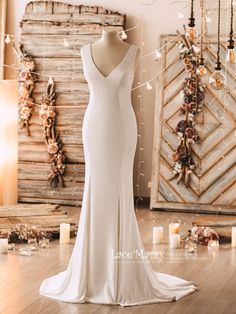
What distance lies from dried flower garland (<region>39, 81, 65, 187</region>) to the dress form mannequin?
360cm

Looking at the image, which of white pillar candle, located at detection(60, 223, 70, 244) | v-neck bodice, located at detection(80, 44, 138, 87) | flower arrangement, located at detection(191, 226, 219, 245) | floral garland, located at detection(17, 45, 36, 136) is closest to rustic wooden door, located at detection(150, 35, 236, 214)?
floral garland, located at detection(17, 45, 36, 136)

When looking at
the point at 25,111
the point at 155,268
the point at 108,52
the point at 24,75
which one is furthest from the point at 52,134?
the point at 108,52

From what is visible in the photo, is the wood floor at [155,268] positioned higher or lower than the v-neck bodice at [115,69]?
lower

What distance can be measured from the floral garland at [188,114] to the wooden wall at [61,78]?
831mm

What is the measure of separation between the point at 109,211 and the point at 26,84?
3.99m

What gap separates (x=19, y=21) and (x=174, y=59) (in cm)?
185

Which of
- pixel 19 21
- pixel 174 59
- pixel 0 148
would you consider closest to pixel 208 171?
pixel 174 59

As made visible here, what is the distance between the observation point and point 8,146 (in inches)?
303

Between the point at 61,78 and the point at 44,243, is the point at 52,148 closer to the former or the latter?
the point at 61,78

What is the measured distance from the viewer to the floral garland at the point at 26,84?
26.9 ft

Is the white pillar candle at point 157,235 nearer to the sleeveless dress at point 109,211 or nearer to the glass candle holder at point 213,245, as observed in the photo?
the glass candle holder at point 213,245

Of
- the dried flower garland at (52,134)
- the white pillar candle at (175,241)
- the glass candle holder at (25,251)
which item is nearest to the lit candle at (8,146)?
the dried flower garland at (52,134)

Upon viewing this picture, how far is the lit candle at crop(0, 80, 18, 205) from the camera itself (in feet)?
25.1

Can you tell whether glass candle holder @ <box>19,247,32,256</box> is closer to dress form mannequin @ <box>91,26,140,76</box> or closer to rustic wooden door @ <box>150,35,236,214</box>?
dress form mannequin @ <box>91,26,140,76</box>
